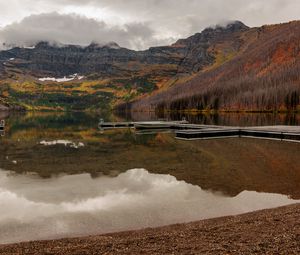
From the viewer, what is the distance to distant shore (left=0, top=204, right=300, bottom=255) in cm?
1183

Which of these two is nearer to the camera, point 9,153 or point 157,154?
point 157,154

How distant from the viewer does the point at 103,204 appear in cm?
1984

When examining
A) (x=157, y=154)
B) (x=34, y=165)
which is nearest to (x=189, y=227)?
(x=34, y=165)

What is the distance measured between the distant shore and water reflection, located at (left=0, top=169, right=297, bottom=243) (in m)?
1.36

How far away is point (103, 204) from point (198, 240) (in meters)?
7.92

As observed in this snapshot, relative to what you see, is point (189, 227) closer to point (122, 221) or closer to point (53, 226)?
point (122, 221)

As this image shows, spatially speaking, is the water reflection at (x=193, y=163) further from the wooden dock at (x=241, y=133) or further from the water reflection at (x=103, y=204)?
the wooden dock at (x=241, y=133)

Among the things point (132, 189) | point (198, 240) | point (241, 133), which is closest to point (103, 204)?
point (132, 189)

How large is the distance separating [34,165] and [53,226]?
1818cm

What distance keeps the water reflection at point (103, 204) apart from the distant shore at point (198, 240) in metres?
1.36

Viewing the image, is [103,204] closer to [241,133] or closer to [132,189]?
[132,189]

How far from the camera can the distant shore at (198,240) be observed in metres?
11.8

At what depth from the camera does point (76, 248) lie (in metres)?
12.7

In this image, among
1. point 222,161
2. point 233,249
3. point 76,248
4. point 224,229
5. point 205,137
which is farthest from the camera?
point 205,137
